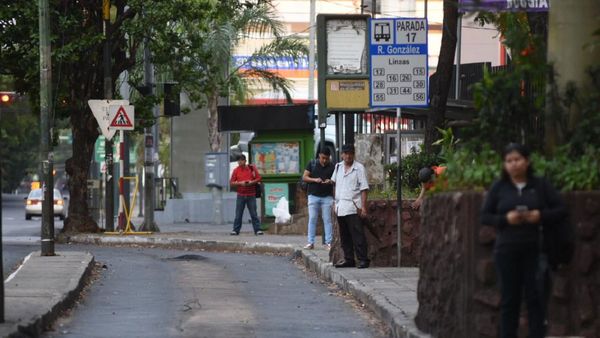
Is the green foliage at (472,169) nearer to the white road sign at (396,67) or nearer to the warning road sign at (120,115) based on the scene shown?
the white road sign at (396,67)

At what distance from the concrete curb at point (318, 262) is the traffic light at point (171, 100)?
4092 mm

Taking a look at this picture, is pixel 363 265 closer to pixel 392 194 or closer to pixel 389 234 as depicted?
pixel 389 234

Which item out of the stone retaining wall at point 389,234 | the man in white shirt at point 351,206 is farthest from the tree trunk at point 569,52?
the stone retaining wall at point 389,234

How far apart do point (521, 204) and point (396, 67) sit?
29.1ft

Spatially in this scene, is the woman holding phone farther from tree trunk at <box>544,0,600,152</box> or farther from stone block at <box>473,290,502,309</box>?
tree trunk at <box>544,0,600,152</box>

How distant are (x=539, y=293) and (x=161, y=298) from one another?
7.19 metres

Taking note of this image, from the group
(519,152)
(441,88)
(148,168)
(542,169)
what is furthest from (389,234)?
(148,168)

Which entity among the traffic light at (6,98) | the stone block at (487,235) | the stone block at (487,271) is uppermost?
the traffic light at (6,98)

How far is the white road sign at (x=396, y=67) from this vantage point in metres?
17.7

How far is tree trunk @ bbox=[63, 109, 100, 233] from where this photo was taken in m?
30.4

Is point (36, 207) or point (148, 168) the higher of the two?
point (148, 168)

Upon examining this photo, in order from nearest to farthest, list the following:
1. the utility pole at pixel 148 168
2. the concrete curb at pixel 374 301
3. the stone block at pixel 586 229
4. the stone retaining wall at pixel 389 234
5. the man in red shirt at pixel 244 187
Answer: the stone block at pixel 586 229 → the concrete curb at pixel 374 301 → the stone retaining wall at pixel 389 234 → the man in red shirt at pixel 244 187 → the utility pole at pixel 148 168

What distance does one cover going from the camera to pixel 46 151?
21031mm

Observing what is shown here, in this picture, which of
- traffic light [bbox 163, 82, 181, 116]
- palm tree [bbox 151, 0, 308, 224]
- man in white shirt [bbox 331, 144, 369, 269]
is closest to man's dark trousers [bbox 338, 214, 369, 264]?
man in white shirt [bbox 331, 144, 369, 269]
